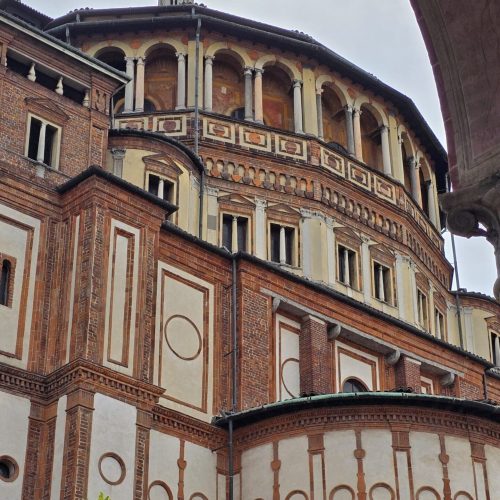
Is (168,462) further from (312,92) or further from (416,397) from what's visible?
(312,92)

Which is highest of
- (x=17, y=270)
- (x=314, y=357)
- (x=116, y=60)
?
(x=116, y=60)

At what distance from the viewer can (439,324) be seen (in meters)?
35.1

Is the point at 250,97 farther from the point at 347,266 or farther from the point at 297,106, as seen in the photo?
the point at 347,266

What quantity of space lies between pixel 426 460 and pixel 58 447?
7051 millimetres

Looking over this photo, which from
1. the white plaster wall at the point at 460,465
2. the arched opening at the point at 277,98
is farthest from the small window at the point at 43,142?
the arched opening at the point at 277,98

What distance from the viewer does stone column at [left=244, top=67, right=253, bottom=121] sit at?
32250 millimetres

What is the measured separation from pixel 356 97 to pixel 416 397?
46.8ft

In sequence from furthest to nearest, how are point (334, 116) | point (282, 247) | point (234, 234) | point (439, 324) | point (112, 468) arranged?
1. point (439, 324)
2. point (334, 116)
3. point (282, 247)
4. point (234, 234)
5. point (112, 468)

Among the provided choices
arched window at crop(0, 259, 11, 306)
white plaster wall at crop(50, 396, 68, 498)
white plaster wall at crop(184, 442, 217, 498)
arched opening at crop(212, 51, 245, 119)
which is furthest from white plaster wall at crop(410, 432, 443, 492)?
arched opening at crop(212, 51, 245, 119)

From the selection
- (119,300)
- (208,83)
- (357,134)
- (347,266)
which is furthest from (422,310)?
(119,300)

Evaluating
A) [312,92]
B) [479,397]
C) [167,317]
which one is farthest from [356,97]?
[167,317]

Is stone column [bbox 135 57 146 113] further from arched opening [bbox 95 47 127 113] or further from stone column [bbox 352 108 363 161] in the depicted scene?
stone column [bbox 352 108 363 161]

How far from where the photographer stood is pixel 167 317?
23812 millimetres

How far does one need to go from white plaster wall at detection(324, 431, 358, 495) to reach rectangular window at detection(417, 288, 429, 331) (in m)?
11.5
